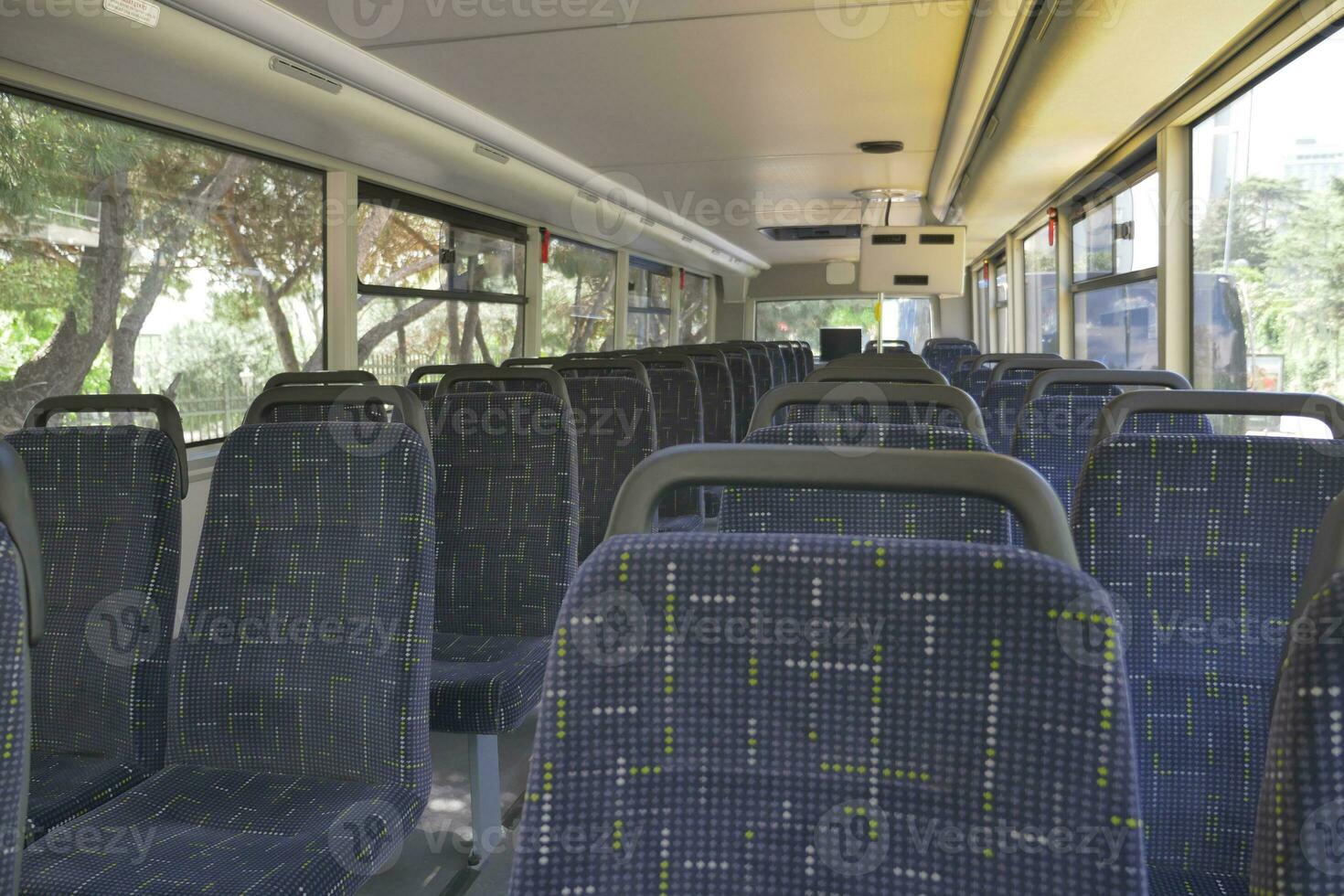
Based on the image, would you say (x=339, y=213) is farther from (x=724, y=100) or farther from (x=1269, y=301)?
(x=1269, y=301)

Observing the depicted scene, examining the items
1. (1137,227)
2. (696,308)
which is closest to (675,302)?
(696,308)

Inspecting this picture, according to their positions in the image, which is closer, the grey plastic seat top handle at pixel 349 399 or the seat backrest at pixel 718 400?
the grey plastic seat top handle at pixel 349 399

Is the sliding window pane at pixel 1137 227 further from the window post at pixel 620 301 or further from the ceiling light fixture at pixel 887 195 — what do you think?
the window post at pixel 620 301

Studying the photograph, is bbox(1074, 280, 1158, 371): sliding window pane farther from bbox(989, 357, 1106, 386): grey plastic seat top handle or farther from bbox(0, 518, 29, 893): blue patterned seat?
bbox(0, 518, 29, 893): blue patterned seat

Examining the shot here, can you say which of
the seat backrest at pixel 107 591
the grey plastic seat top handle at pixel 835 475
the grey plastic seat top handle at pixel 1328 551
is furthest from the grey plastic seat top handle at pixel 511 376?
the grey plastic seat top handle at pixel 1328 551

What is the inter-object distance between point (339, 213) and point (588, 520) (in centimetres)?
251

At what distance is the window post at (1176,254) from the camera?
4.98m

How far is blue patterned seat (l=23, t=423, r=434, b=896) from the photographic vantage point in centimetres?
167

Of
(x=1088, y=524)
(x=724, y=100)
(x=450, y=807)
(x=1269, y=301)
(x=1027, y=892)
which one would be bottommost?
(x=450, y=807)

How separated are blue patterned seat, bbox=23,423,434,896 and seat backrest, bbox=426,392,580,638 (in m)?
0.83

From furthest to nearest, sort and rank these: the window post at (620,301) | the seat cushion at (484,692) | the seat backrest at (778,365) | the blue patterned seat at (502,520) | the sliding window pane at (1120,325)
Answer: the window post at (620,301) → the seat backrest at (778,365) → the sliding window pane at (1120,325) → the blue patterned seat at (502,520) → the seat cushion at (484,692)

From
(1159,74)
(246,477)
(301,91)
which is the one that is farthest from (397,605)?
(1159,74)

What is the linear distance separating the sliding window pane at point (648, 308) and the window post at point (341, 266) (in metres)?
5.32

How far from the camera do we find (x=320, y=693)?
1.76m
